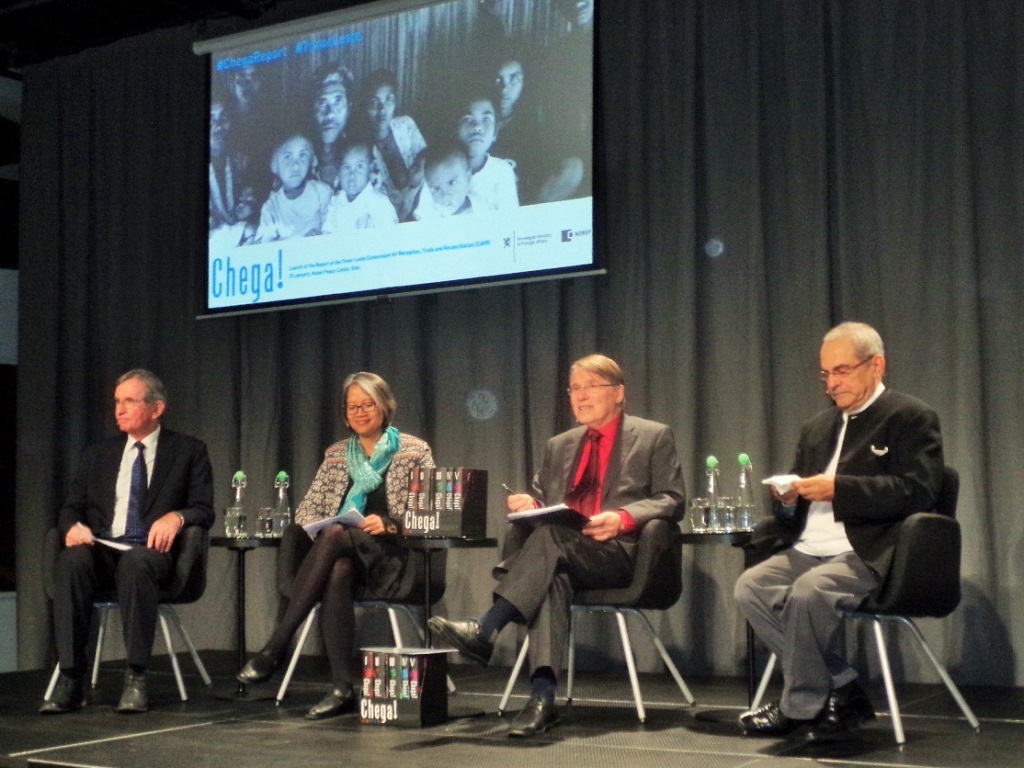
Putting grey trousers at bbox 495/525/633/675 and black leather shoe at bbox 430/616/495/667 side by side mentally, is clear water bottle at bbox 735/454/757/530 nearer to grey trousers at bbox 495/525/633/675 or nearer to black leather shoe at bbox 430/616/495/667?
grey trousers at bbox 495/525/633/675

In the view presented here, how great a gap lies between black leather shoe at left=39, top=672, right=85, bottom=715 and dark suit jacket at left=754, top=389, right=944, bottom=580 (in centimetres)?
231

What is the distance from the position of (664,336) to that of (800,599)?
193cm

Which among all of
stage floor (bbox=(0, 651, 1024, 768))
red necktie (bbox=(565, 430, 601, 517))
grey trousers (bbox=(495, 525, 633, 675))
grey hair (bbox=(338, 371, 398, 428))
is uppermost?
grey hair (bbox=(338, 371, 398, 428))

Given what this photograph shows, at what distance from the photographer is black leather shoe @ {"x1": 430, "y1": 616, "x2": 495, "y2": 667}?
138 inches

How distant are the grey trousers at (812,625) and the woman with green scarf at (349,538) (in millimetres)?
1269

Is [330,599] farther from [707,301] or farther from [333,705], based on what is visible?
[707,301]

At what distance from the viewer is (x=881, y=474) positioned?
11.3 ft

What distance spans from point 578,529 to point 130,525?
169cm

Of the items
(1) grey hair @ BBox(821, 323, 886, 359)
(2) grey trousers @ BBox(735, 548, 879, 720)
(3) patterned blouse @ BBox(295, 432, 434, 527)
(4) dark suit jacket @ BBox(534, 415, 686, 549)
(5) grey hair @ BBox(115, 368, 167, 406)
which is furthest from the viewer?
(5) grey hair @ BBox(115, 368, 167, 406)

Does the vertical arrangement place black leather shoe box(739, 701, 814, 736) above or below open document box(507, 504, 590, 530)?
below

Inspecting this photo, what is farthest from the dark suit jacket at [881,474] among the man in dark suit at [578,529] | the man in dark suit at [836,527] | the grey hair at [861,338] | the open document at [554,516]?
the open document at [554,516]

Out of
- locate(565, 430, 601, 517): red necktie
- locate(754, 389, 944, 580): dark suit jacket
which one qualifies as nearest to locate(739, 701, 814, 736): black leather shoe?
locate(754, 389, 944, 580): dark suit jacket

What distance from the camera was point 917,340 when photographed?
4.54 metres

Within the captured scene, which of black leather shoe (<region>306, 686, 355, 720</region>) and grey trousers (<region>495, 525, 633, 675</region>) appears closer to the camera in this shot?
grey trousers (<region>495, 525, 633, 675</region>)
